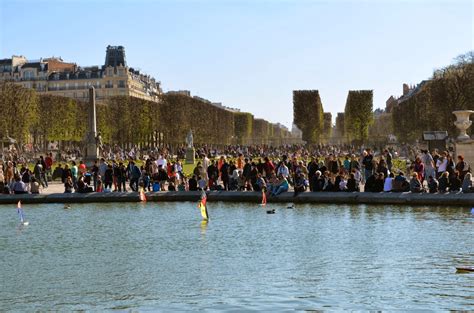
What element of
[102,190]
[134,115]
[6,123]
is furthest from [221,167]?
[134,115]

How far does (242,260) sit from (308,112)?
7195 cm

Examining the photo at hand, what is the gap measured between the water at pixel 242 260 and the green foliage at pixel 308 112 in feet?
211

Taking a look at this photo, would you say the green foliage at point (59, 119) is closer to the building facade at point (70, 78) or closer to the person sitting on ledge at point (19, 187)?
the building facade at point (70, 78)

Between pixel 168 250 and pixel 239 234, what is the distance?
7.12 ft

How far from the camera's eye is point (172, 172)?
25.3m

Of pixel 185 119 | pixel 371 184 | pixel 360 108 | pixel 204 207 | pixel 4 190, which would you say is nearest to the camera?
pixel 204 207

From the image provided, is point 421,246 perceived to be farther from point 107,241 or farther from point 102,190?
point 102,190

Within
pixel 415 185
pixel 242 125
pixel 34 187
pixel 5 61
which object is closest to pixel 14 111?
pixel 34 187

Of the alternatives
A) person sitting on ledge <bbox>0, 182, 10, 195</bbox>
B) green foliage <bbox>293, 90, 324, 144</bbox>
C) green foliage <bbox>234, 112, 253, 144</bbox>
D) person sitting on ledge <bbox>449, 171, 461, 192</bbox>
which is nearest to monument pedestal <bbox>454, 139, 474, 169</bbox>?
person sitting on ledge <bbox>449, 171, 461, 192</bbox>

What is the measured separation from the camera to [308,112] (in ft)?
276

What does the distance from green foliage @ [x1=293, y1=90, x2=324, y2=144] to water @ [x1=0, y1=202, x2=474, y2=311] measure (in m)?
64.3

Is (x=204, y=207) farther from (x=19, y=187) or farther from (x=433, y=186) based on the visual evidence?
(x=19, y=187)

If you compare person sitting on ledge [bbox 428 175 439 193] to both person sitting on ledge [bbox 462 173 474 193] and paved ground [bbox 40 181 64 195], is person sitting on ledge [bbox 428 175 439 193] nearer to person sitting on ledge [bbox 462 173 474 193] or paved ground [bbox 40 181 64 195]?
person sitting on ledge [bbox 462 173 474 193]

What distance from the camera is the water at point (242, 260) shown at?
10023 mm
